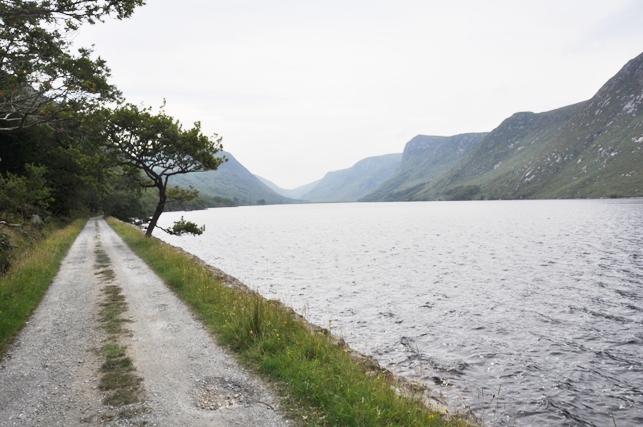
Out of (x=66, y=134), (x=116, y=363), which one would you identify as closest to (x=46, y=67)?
(x=66, y=134)

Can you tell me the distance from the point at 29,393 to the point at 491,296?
26.0m

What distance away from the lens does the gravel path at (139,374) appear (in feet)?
27.2

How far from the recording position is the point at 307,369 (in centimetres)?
1002

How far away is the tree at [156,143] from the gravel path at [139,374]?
2310 cm

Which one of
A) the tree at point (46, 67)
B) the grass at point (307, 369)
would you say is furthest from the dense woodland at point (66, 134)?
the grass at point (307, 369)

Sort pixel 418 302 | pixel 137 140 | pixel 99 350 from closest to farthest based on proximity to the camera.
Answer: pixel 99 350 < pixel 418 302 < pixel 137 140

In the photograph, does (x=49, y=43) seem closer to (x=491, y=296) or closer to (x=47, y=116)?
(x=47, y=116)

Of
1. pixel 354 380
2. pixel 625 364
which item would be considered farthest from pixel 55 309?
pixel 625 364

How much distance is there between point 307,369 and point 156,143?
3404 cm

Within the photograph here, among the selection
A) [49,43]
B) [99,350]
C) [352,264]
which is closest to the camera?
[99,350]

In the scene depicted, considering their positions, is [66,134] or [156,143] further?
[156,143]

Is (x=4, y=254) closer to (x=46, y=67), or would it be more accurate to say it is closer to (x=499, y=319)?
(x=46, y=67)

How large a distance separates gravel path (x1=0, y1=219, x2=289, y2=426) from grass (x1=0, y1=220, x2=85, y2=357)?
0.41m

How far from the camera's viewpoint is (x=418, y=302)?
88.2 ft
